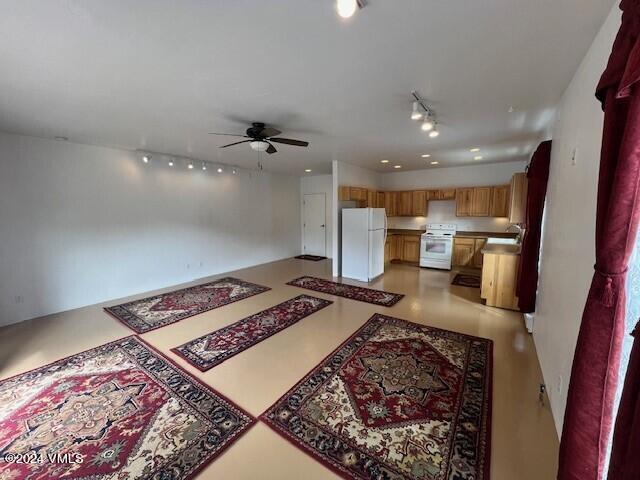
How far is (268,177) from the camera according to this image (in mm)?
7367

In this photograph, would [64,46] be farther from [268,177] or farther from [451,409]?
[268,177]

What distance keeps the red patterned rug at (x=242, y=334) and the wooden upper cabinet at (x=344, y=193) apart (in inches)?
99.0

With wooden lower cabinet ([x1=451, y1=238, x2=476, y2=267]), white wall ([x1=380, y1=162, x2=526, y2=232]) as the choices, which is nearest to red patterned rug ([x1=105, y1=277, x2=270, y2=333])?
wooden lower cabinet ([x1=451, y1=238, x2=476, y2=267])

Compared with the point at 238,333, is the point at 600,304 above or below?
above

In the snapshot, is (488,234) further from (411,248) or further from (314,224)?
(314,224)

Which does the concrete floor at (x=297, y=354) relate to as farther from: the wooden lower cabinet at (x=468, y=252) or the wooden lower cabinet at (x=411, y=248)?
the wooden lower cabinet at (x=411, y=248)

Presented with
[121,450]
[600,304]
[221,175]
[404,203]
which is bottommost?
[121,450]

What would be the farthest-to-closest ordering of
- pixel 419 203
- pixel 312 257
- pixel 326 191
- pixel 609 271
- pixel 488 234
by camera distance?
pixel 312 257, pixel 326 191, pixel 419 203, pixel 488 234, pixel 609 271

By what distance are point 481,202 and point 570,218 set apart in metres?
4.67

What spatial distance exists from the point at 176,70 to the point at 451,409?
340cm

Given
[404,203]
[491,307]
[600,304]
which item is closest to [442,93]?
[600,304]

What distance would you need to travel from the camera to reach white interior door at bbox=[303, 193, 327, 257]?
8.09 metres

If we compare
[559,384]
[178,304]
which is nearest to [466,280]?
[559,384]

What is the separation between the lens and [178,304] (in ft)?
14.0
